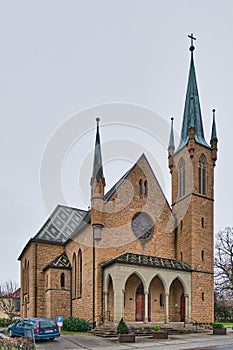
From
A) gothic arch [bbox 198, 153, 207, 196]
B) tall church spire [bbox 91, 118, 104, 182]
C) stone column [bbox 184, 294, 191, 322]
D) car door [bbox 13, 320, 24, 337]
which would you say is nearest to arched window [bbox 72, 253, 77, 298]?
tall church spire [bbox 91, 118, 104, 182]

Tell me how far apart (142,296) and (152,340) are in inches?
297

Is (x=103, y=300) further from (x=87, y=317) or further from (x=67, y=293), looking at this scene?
(x=67, y=293)

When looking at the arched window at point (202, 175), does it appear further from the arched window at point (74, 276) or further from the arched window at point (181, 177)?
the arched window at point (74, 276)

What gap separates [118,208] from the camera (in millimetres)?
Result: 30828

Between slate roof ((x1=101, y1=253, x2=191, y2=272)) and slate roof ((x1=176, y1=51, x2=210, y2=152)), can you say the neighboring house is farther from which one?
slate roof ((x1=176, y1=51, x2=210, y2=152))

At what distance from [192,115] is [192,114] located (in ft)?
0.45

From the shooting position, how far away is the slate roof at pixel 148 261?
2720 centimetres

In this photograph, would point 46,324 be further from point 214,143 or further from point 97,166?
point 214,143

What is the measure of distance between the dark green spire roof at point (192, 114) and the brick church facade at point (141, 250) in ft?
0.37

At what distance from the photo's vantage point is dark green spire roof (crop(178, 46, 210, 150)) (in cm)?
3422

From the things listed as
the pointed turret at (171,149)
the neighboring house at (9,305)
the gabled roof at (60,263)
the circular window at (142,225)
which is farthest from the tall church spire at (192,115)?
the neighboring house at (9,305)

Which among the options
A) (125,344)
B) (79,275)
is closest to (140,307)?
(79,275)

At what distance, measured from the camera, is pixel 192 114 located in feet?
114

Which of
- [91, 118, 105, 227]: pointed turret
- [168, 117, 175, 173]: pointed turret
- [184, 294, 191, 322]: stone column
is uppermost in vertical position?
[168, 117, 175, 173]: pointed turret
